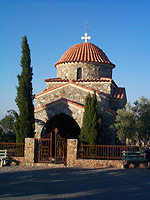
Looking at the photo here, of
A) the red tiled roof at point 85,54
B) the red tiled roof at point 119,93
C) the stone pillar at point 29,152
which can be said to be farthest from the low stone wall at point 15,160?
the red tiled roof at point 85,54

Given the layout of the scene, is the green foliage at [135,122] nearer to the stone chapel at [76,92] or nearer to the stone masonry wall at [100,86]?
the stone chapel at [76,92]

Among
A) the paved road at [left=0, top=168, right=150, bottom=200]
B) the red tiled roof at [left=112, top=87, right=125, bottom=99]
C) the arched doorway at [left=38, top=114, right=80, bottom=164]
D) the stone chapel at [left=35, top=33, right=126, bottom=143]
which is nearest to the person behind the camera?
the paved road at [left=0, top=168, right=150, bottom=200]

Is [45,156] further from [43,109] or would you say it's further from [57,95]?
[57,95]

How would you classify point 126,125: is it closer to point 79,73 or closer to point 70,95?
point 70,95

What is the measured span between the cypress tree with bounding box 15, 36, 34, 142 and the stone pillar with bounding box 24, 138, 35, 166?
2272 mm

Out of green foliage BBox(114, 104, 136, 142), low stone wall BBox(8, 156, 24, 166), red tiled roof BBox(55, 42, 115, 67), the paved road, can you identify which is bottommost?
the paved road

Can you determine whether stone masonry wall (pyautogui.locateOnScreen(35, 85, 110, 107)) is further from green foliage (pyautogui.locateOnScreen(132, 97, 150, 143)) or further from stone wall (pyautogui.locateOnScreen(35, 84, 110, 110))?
green foliage (pyautogui.locateOnScreen(132, 97, 150, 143))

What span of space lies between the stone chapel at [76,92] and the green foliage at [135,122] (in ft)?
5.83

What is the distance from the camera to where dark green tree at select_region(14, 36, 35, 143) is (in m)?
16.4

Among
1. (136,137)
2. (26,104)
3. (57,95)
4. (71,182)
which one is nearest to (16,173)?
(71,182)

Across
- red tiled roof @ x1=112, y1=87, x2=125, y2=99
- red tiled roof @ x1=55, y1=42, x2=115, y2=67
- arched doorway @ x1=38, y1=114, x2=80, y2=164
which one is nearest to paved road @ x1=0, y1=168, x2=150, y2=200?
arched doorway @ x1=38, y1=114, x2=80, y2=164

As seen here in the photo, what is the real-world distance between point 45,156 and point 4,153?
7.67ft

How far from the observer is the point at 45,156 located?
1515cm

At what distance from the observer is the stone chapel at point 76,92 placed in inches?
695
